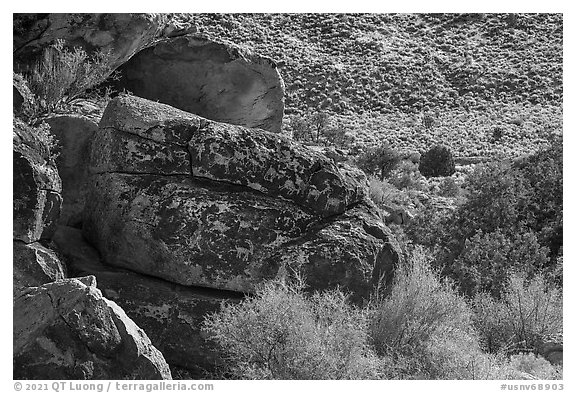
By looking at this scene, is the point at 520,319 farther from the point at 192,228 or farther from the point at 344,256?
the point at 192,228

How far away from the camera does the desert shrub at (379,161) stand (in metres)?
36.0

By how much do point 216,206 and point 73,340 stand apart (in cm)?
342

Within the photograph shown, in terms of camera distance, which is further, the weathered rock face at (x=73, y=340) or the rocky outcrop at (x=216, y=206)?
the rocky outcrop at (x=216, y=206)

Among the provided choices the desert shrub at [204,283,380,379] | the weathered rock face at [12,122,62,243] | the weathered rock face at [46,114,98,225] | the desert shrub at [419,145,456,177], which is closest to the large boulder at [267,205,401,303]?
the desert shrub at [204,283,380,379]

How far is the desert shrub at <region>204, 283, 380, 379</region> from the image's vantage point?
9.20m

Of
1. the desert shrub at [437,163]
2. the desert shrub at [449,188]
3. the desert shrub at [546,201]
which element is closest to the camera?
the desert shrub at [546,201]

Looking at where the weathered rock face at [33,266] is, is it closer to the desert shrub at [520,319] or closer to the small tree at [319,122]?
the desert shrub at [520,319]

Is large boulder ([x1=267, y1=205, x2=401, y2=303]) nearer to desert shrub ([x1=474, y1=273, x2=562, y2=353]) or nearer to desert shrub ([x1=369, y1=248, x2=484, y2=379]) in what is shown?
desert shrub ([x1=369, y1=248, x2=484, y2=379])

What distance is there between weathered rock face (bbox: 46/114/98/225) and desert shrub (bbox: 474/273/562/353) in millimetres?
6096

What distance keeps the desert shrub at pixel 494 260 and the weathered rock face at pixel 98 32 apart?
6995mm

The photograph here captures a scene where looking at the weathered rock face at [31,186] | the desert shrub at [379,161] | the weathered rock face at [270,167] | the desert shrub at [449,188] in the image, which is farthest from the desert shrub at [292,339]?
the desert shrub at [379,161]

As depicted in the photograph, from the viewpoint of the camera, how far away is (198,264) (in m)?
10.6

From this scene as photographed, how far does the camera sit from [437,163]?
1516 inches
